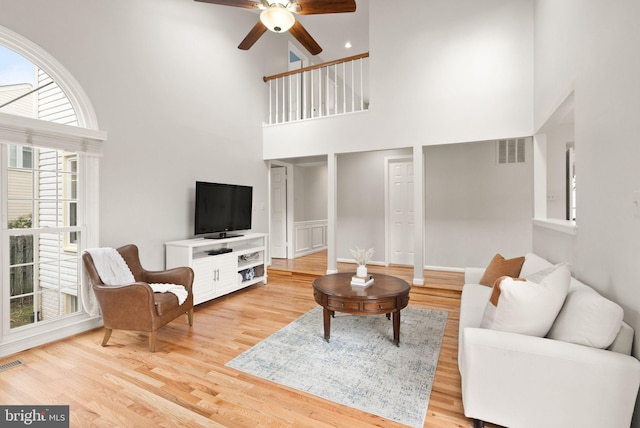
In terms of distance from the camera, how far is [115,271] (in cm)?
306

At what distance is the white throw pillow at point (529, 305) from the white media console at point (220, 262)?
130 inches

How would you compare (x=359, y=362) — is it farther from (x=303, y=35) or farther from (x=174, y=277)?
(x=303, y=35)

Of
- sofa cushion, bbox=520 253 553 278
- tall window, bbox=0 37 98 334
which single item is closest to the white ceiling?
tall window, bbox=0 37 98 334

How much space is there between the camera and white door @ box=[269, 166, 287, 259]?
699 cm

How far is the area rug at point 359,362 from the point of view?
6.71ft

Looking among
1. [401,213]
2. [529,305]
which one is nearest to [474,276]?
[529,305]

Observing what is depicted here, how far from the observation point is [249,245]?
5145 mm

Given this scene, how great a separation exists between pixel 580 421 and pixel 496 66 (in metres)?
4.24

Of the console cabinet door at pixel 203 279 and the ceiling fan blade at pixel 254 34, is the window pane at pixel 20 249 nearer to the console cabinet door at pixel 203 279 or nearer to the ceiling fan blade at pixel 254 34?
the console cabinet door at pixel 203 279

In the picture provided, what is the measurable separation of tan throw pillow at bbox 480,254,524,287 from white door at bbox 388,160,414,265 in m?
2.90

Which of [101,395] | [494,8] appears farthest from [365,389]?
[494,8]

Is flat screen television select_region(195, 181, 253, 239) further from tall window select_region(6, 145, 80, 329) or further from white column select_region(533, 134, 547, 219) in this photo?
white column select_region(533, 134, 547, 219)

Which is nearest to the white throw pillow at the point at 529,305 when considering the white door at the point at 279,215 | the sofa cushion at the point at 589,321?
the sofa cushion at the point at 589,321

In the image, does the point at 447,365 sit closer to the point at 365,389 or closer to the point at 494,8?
the point at 365,389
